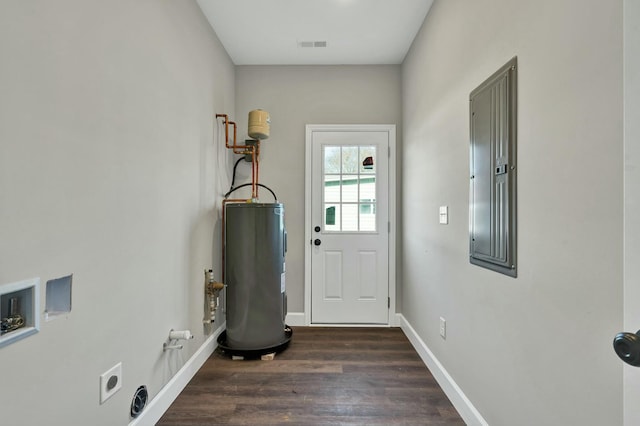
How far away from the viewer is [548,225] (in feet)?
3.54

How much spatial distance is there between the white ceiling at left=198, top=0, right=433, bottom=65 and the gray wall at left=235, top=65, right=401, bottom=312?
0.12m

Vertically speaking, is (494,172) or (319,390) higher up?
(494,172)

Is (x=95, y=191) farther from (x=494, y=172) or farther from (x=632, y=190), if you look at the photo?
(x=494, y=172)

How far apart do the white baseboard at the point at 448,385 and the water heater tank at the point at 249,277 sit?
1.17 metres

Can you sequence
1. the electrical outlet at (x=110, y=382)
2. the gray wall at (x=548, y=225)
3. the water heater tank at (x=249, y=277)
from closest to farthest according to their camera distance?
the gray wall at (x=548, y=225), the electrical outlet at (x=110, y=382), the water heater tank at (x=249, y=277)

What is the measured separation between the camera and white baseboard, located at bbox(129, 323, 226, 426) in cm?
159

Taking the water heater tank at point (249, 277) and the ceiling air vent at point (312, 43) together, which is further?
the ceiling air vent at point (312, 43)

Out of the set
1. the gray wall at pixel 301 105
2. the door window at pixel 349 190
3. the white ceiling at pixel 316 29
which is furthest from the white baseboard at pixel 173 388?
the white ceiling at pixel 316 29

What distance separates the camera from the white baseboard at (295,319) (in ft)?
10.3

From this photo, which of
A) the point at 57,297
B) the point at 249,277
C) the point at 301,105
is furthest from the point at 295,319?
the point at 57,297

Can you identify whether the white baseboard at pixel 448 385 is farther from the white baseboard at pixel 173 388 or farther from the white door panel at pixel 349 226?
the white baseboard at pixel 173 388

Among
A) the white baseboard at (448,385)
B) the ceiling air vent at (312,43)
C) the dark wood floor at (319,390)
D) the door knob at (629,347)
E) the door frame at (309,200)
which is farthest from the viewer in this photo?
the door frame at (309,200)

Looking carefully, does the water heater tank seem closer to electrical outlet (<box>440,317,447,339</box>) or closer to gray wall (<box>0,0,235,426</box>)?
gray wall (<box>0,0,235,426</box>)

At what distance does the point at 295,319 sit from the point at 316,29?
270 centimetres
